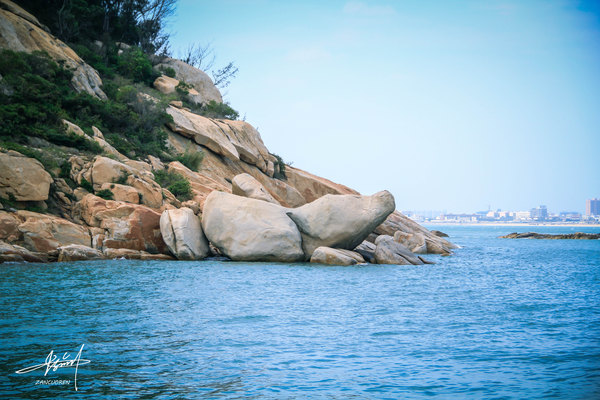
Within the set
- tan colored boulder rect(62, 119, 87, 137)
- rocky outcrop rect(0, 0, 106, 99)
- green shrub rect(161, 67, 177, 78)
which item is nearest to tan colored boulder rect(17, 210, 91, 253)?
tan colored boulder rect(62, 119, 87, 137)

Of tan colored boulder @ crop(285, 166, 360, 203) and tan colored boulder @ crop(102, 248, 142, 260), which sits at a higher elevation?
tan colored boulder @ crop(285, 166, 360, 203)

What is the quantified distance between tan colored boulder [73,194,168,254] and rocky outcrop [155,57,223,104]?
27.8 m

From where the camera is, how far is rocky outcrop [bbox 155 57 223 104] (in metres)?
54.0

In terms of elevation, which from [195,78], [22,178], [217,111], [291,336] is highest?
[195,78]

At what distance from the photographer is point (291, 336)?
11.9m

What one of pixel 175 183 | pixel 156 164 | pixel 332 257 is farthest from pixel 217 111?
pixel 332 257

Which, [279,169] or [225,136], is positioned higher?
[225,136]

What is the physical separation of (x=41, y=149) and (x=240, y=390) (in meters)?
24.0

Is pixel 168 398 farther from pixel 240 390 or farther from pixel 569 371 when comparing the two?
pixel 569 371

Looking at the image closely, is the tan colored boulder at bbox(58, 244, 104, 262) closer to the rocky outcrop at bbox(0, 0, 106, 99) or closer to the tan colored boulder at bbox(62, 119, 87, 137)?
the tan colored boulder at bbox(62, 119, 87, 137)

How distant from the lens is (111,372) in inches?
355

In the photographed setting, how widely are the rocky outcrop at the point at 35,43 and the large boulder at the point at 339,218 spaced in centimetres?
1939

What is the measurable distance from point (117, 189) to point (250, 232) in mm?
7335
